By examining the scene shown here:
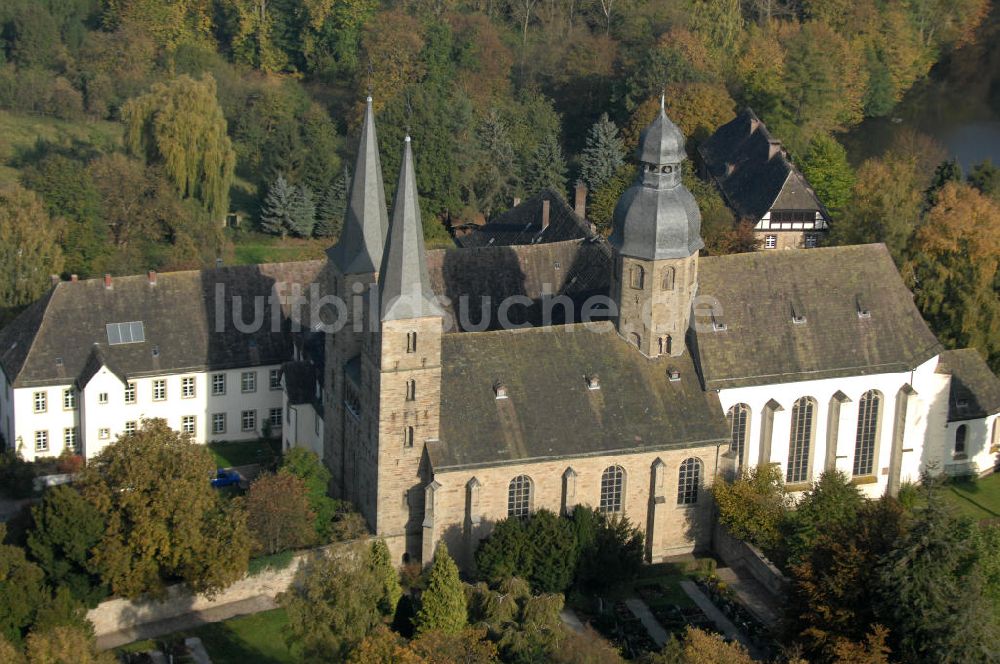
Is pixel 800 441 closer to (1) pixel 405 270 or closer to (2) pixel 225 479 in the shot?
(1) pixel 405 270

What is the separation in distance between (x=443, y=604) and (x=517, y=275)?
21.3 meters

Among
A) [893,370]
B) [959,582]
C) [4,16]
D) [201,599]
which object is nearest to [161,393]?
[201,599]

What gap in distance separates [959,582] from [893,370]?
17.8 meters

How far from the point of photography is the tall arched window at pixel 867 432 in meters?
67.0

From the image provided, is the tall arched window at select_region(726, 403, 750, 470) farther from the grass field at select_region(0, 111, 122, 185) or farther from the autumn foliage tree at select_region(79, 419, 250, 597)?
the grass field at select_region(0, 111, 122, 185)

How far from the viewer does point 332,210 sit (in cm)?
9881

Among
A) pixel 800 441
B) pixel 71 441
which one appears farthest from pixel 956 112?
pixel 71 441

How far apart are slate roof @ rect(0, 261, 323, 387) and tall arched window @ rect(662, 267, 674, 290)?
1706cm

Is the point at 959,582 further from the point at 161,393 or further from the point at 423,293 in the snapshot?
the point at 161,393

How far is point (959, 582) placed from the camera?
4978cm

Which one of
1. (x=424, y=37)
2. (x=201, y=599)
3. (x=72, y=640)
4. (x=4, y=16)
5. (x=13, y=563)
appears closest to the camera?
(x=72, y=640)

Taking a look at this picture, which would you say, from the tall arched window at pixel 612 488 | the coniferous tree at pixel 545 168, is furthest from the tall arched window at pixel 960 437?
the coniferous tree at pixel 545 168

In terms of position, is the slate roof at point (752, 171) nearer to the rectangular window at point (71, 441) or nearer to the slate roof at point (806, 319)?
the slate roof at point (806, 319)

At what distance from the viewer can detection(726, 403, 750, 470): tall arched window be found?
65.0m
